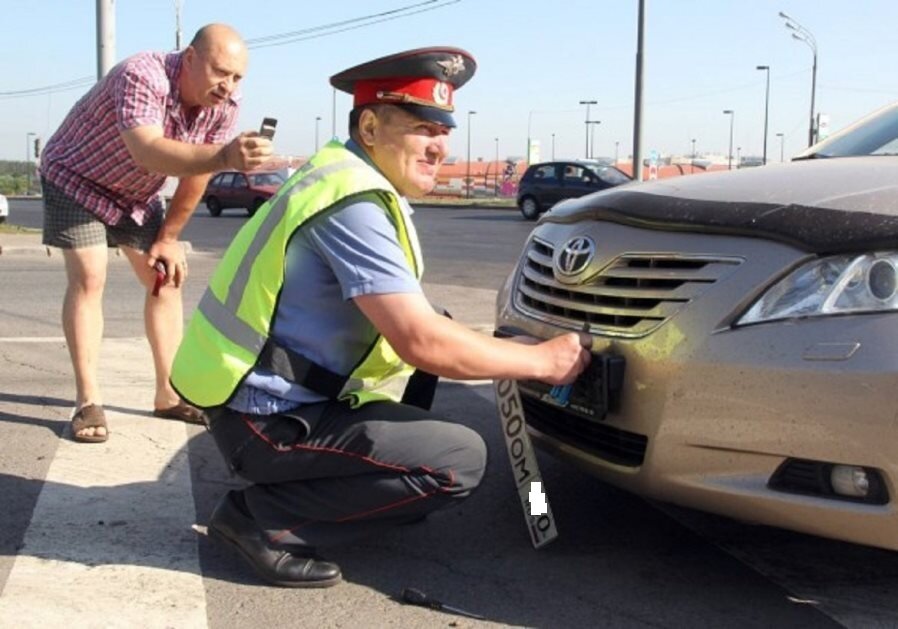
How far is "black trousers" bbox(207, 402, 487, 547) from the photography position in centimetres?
310

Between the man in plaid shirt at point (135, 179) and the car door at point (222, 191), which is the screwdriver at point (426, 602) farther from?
the car door at point (222, 191)

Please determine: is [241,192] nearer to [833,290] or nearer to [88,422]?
[88,422]

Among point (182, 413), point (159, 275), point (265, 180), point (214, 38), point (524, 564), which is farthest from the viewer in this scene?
point (265, 180)

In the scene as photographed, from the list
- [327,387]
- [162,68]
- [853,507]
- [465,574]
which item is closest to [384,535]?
[465,574]

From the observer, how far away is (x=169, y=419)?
486 centimetres

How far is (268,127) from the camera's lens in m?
3.60

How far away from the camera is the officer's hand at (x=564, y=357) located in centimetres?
306

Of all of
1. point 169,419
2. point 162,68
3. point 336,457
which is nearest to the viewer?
point 336,457

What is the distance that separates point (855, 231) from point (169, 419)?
3065mm

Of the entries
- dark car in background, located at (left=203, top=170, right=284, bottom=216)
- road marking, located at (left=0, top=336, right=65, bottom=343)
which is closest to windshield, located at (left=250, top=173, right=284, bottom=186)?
dark car in background, located at (left=203, top=170, right=284, bottom=216)

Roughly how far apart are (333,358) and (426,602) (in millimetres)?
698

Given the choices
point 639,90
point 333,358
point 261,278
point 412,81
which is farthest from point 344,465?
point 639,90

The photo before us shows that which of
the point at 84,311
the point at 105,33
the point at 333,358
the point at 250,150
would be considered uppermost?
the point at 105,33

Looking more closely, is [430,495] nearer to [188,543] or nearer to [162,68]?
[188,543]
